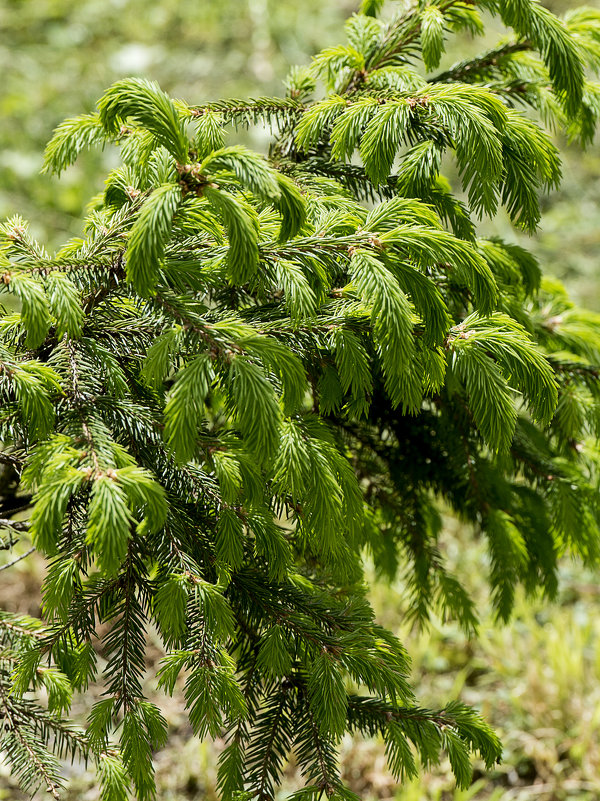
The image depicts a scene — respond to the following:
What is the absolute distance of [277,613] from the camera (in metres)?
1.01

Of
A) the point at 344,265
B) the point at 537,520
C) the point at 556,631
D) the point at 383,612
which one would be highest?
the point at 344,265

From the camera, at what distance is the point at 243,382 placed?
811 millimetres

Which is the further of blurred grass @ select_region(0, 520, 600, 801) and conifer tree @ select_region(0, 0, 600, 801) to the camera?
blurred grass @ select_region(0, 520, 600, 801)

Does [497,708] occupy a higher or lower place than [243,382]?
lower

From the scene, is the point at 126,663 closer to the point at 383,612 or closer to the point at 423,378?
the point at 423,378

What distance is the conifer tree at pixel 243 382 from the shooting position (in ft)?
2.77

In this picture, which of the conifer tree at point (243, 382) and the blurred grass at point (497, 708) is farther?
the blurred grass at point (497, 708)

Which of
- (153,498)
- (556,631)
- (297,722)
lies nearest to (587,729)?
(556,631)

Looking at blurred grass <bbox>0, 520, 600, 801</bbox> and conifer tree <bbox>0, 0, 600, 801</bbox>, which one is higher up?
conifer tree <bbox>0, 0, 600, 801</bbox>

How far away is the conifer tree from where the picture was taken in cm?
84

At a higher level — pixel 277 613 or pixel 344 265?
pixel 344 265

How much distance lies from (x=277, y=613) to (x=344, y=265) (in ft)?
1.76

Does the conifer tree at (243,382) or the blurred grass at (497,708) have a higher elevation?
the conifer tree at (243,382)

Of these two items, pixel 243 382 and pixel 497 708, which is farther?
pixel 497 708
